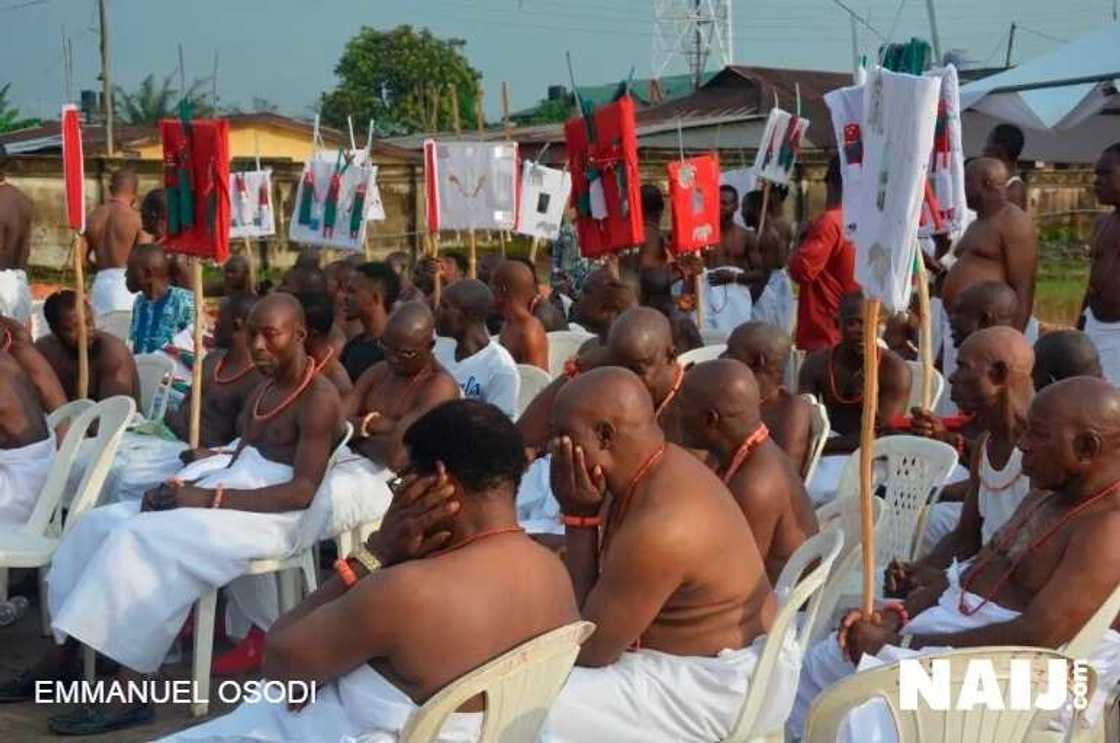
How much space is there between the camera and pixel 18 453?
6.16 m

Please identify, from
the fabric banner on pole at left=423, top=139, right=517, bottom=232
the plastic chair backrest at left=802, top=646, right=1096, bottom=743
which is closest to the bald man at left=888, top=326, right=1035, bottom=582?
the plastic chair backrest at left=802, top=646, right=1096, bottom=743

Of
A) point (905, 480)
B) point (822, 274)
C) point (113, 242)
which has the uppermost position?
point (113, 242)

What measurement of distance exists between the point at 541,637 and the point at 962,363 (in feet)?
8.14

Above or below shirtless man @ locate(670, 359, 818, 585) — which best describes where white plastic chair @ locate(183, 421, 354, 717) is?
below

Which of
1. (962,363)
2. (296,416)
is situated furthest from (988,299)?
(296,416)

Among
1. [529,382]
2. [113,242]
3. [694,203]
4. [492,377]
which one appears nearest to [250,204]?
[113,242]

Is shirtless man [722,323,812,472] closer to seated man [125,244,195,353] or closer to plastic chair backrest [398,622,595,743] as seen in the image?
plastic chair backrest [398,622,595,743]

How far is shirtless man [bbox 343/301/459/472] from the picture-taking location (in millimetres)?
6270

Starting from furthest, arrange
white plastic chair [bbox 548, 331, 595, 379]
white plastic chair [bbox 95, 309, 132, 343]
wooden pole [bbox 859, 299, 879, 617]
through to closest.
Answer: white plastic chair [bbox 95, 309, 132, 343]
white plastic chair [bbox 548, 331, 595, 379]
wooden pole [bbox 859, 299, 879, 617]

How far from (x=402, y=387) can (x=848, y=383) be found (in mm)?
1964

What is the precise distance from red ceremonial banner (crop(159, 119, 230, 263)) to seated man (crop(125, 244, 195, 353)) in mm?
1445

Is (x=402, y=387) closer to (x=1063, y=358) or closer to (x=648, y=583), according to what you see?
(x=1063, y=358)

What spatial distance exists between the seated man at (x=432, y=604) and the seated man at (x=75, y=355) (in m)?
4.36

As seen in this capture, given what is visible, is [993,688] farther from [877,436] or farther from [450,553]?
[877,436]
